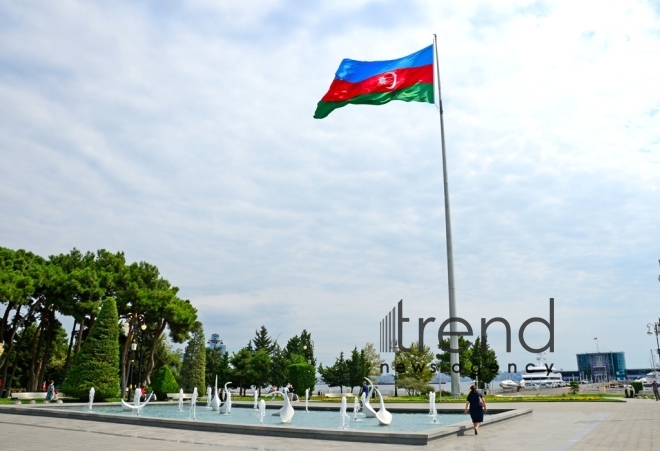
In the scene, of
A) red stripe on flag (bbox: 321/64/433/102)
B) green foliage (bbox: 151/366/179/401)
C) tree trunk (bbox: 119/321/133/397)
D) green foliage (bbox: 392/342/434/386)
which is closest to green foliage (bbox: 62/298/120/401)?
green foliage (bbox: 151/366/179/401)

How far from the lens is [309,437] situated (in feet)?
44.3

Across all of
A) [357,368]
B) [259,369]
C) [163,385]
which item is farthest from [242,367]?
[163,385]

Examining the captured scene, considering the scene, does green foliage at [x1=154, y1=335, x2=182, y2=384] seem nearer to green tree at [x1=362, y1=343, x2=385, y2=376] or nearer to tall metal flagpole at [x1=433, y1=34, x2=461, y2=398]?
green tree at [x1=362, y1=343, x2=385, y2=376]

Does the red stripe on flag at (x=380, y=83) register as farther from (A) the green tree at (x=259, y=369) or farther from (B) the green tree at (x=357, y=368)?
(A) the green tree at (x=259, y=369)

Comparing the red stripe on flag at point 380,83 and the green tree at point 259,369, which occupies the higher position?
the red stripe on flag at point 380,83

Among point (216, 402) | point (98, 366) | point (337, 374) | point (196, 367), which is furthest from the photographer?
point (337, 374)

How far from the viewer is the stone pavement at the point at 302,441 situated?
11.7m

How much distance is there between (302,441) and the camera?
12930 mm

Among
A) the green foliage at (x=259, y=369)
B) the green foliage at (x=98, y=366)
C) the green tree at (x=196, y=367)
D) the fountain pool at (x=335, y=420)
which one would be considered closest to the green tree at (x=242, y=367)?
the green foliage at (x=259, y=369)

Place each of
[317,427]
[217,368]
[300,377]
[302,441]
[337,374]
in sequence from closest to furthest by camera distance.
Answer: [302,441] → [317,427] → [300,377] → [337,374] → [217,368]

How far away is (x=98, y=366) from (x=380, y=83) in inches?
888

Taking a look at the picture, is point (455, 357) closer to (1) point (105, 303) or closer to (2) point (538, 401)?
(2) point (538, 401)

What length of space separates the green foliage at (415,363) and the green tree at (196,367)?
62.5ft

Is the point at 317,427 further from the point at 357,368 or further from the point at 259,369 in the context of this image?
the point at 259,369
